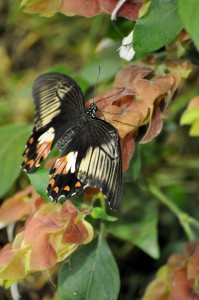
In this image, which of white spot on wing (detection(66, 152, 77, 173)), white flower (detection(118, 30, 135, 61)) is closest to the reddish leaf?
white flower (detection(118, 30, 135, 61))

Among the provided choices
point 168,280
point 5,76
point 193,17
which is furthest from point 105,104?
point 5,76

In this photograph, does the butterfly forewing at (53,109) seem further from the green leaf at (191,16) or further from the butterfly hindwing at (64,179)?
the green leaf at (191,16)

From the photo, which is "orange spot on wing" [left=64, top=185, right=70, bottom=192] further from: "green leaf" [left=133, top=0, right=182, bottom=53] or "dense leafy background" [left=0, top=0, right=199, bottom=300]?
"green leaf" [left=133, top=0, right=182, bottom=53]

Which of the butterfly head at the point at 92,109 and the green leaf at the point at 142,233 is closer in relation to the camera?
the butterfly head at the point at 92,109

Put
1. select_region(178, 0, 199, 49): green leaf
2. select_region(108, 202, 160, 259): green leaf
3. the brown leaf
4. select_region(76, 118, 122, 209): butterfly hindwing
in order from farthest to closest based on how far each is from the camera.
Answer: select_region(108, 202, 160, 259): green leaf < the brown leaf < select_region(76, 118, 122, 209): butterfly hindwing < select_region(178, 0, 199, 49): green leaf

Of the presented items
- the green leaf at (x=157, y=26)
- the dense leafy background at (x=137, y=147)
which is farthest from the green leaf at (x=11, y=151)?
the green leaf at (x=157, y=26)

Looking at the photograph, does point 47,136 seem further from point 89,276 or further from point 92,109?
point 89,276
